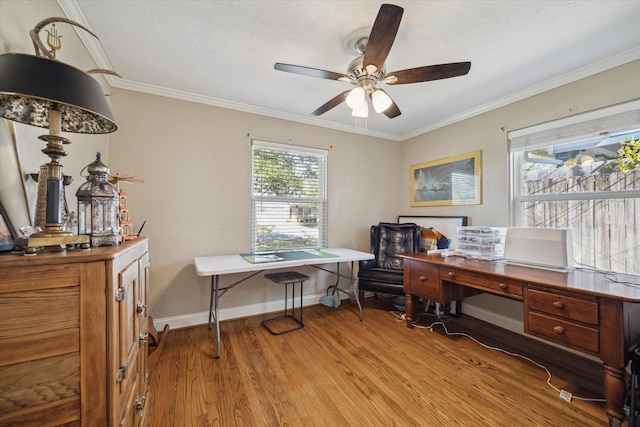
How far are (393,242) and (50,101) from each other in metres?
3.30

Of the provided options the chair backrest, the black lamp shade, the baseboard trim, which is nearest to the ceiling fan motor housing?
the black lamp shade

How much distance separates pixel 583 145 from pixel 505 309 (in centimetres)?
171

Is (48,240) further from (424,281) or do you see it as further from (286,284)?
(424,281)

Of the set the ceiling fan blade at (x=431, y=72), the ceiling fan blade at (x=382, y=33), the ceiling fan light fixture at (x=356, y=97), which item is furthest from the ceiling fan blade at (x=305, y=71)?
the ceiling fan blade at (x=431, y=72)

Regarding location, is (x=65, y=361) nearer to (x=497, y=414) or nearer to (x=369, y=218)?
(x=497, y=414)

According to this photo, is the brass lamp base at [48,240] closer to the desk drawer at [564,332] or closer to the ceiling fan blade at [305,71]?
the ceiling fan blade at [305,71]

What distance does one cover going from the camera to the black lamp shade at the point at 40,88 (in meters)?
0.79

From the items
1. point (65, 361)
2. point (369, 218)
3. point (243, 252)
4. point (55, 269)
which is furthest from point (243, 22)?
point (369, 218)

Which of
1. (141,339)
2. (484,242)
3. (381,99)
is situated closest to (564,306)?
(484,242)

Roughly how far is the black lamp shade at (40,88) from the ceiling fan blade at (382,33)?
1.25 m

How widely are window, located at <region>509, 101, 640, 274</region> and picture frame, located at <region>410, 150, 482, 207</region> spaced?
38 cm

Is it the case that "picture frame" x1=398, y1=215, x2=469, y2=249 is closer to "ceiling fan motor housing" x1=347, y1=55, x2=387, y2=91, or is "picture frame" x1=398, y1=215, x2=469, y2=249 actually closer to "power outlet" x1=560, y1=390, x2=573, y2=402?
"power outlet" x1=560, y1=390, x2=573, y2=402

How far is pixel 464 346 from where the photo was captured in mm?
2316

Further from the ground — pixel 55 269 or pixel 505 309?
pixel 55 269
